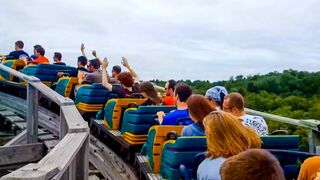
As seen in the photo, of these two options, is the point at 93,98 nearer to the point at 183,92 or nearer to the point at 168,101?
the point at 168,101

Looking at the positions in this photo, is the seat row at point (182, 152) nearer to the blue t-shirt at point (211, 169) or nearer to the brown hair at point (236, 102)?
the brown hair at point (236, 102)

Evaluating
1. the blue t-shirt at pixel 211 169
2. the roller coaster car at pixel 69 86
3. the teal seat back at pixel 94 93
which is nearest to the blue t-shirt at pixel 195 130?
the blue t-shirt at pixel 211 169

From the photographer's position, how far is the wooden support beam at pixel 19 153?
6.46 meters

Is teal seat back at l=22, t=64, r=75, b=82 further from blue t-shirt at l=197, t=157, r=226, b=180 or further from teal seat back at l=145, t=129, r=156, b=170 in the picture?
blue t-shirt at l=197, t=157, r=226, b=180

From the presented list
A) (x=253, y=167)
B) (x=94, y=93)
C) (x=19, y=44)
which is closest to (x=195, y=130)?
(x=253, y=167)

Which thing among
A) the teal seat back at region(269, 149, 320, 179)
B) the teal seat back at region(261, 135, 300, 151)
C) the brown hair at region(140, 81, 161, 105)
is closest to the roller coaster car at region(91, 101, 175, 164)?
the brown hair at region(140, 81, 161, 105)

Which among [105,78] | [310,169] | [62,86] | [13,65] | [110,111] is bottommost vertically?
[110,111]

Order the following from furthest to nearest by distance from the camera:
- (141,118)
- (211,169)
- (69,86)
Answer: (69,86)
(141,118)
(211,169)

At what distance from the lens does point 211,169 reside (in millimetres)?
2785

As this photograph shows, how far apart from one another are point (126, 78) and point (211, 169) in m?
4.60

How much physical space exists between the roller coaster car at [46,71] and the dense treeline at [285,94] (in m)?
3.06

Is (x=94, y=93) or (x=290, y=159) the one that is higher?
(x=94, y=93)

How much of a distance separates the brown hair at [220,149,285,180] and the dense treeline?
7.14m

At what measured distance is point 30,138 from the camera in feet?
22.3
